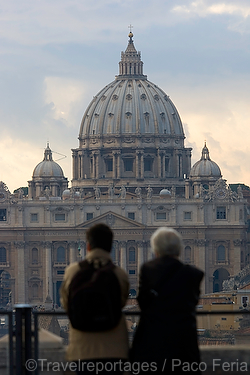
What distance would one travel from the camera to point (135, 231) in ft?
394

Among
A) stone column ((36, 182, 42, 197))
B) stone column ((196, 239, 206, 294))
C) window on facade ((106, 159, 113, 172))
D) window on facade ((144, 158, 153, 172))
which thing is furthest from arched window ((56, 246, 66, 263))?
window on facade ((144, 158, 153, 172))

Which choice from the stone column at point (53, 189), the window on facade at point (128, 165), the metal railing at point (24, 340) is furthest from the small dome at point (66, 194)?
the metal railing at point (24, 340)

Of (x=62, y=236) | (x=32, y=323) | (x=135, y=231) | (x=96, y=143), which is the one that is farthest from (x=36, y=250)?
(x=32, y=323)

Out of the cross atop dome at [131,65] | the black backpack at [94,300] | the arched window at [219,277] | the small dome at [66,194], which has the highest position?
the cross atop dome at [131,65]

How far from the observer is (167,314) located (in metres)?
14.2

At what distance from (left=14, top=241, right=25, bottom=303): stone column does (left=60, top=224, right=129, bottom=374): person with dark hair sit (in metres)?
104

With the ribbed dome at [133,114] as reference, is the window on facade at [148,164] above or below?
below

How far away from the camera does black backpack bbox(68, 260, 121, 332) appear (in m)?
14.0

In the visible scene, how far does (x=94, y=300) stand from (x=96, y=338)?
53 cm

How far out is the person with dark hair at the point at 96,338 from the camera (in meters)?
14.1

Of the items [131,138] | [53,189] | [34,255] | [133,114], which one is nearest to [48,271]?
[34,255]

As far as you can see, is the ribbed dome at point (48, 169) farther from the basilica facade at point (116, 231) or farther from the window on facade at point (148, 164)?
the window on facade at point (148, 164)

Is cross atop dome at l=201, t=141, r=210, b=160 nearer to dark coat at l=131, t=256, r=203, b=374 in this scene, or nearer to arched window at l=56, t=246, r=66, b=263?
arched window at l=56, t=246, r=66, b=263

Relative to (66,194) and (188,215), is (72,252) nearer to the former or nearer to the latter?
(66,194)
